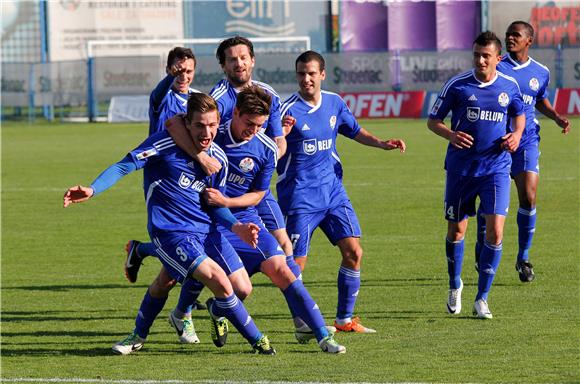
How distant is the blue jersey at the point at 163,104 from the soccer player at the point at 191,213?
155 centimetres

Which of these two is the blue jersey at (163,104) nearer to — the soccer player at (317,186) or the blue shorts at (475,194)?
the soccer player at (317,186)

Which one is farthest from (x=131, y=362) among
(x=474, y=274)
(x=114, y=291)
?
(x=474, y=274)

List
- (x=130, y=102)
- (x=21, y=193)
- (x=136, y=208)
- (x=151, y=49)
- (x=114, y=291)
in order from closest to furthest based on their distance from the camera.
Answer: (x=114, y=291) < (x=136, y=208) < (x=21, y=193) < (x=130, y=102) < (x=151, y=49)

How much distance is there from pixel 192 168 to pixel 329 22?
41905 mm

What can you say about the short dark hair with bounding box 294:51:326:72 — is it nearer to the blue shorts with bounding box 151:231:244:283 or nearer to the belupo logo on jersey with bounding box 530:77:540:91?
the blue shorts with bounding box 151:231:244:283

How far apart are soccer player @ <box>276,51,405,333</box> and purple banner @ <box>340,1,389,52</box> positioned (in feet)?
131

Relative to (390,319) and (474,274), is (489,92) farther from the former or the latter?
(474,274)

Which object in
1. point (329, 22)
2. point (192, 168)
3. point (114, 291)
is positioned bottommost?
point (114, 291)

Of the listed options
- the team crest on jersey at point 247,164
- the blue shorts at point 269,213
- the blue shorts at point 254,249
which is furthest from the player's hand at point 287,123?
the blue shorts at point 254,249

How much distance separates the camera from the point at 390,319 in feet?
31.8

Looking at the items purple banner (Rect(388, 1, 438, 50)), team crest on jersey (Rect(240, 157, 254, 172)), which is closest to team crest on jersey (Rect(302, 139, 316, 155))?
team crest on jersey (Rect(240, 157, 254, 172))

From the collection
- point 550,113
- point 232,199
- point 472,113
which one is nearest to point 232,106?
point 232,199

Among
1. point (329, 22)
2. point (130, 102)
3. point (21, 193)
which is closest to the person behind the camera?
point (21, 193)

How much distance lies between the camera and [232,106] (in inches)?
353
